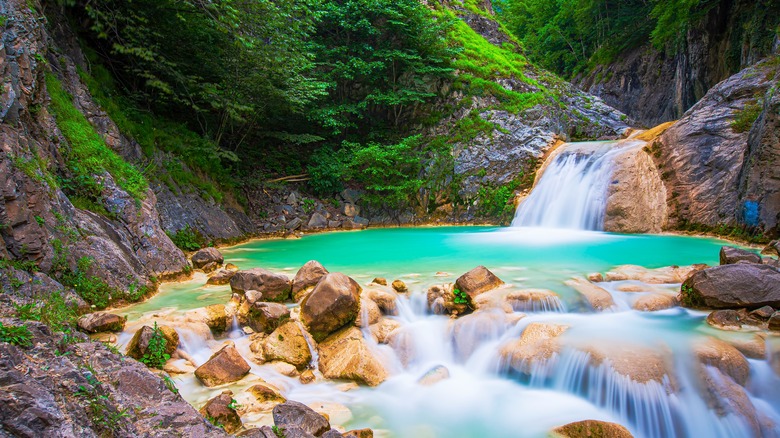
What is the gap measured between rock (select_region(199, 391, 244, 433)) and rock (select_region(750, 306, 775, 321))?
5101mm

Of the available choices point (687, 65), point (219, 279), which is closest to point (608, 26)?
point (687, 65)

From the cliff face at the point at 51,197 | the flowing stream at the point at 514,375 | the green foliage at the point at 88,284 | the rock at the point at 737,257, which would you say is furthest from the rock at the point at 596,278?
the green foliage at the point at 88,284

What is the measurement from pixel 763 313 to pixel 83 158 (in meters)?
8.92

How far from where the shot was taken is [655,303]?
5.04m

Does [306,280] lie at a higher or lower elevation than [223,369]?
higher

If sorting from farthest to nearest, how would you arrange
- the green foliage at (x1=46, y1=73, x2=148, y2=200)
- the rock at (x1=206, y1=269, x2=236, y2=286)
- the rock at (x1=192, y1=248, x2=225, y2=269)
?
the rock at (x1=192, y1=248, x2=225, y2=269) < the rock at (x1=206, y1=269, x2=236, y2=286) < the green foliage at (x1=46, y1=73, x2=148, y2=200)

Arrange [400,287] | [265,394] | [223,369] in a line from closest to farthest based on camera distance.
→ [265,394], [223,369], [400,287]

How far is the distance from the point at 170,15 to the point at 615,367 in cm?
1096

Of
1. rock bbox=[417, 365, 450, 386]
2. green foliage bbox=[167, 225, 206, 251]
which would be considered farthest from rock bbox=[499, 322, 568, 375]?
green foliage bbox=[167, 225, 206, 251]

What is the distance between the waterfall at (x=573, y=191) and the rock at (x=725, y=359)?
8255 mm

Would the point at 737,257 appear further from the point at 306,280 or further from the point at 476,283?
the point at 306,280

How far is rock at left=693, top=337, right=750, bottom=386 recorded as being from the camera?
359 cm

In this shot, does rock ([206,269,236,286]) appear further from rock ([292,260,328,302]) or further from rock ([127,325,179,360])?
rock ([127,325,179,360])

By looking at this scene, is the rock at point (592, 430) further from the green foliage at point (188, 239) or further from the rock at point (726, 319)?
the green foliage at point (188, 239)
